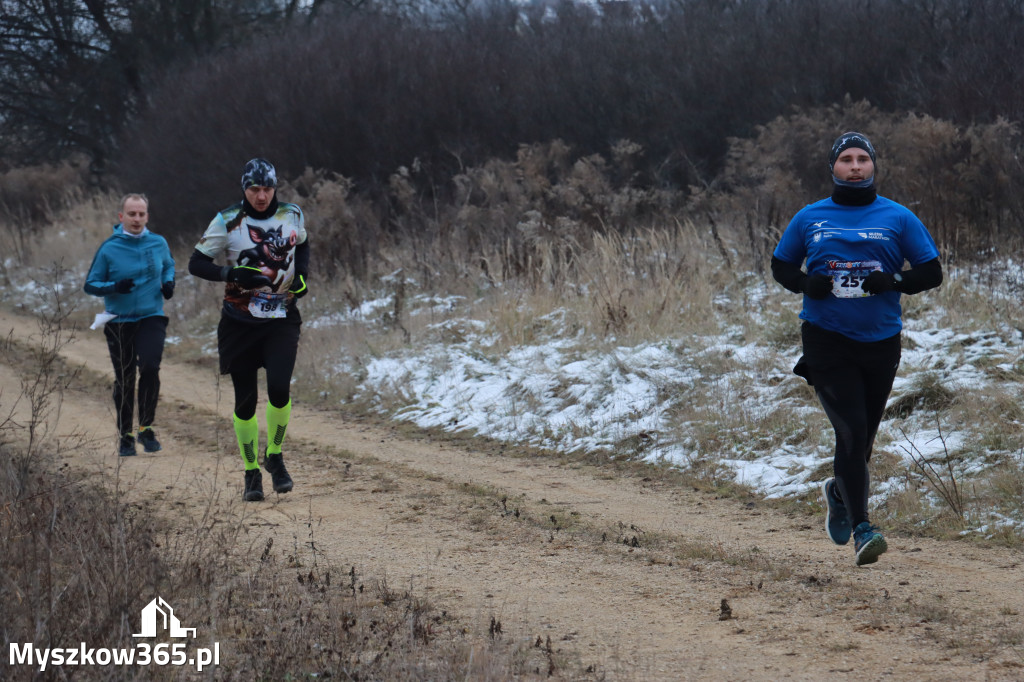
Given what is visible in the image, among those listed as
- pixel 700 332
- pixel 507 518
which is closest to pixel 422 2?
pixel 700 332

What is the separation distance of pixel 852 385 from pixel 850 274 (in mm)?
515

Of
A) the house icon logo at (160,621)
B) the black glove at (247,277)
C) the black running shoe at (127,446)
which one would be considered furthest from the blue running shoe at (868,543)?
the black running shoe at (127,446)

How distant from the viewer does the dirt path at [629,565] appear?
4.09 metres

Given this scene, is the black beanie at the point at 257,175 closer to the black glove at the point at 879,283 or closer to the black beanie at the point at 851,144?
the black beanie at the point at 851,144

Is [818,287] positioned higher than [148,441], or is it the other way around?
[818,287]

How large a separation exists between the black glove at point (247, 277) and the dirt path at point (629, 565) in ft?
4.28

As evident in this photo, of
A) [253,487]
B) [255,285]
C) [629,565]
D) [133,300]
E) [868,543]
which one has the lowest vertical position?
[253,487]

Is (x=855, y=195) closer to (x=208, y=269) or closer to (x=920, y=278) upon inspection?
(x=920, y=278)

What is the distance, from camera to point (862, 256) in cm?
484

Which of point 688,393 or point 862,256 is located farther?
point 688,393

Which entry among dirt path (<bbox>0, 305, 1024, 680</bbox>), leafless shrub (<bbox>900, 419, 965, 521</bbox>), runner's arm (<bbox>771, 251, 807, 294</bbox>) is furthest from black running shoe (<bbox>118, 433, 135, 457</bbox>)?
leafless shrub (<bbox>900, 419, 965, 521</bbox>)

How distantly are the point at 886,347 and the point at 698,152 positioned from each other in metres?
12.6

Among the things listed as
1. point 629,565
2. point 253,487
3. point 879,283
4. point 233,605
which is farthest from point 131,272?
point 879,283

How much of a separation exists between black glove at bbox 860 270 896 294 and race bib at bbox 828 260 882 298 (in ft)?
0.20
